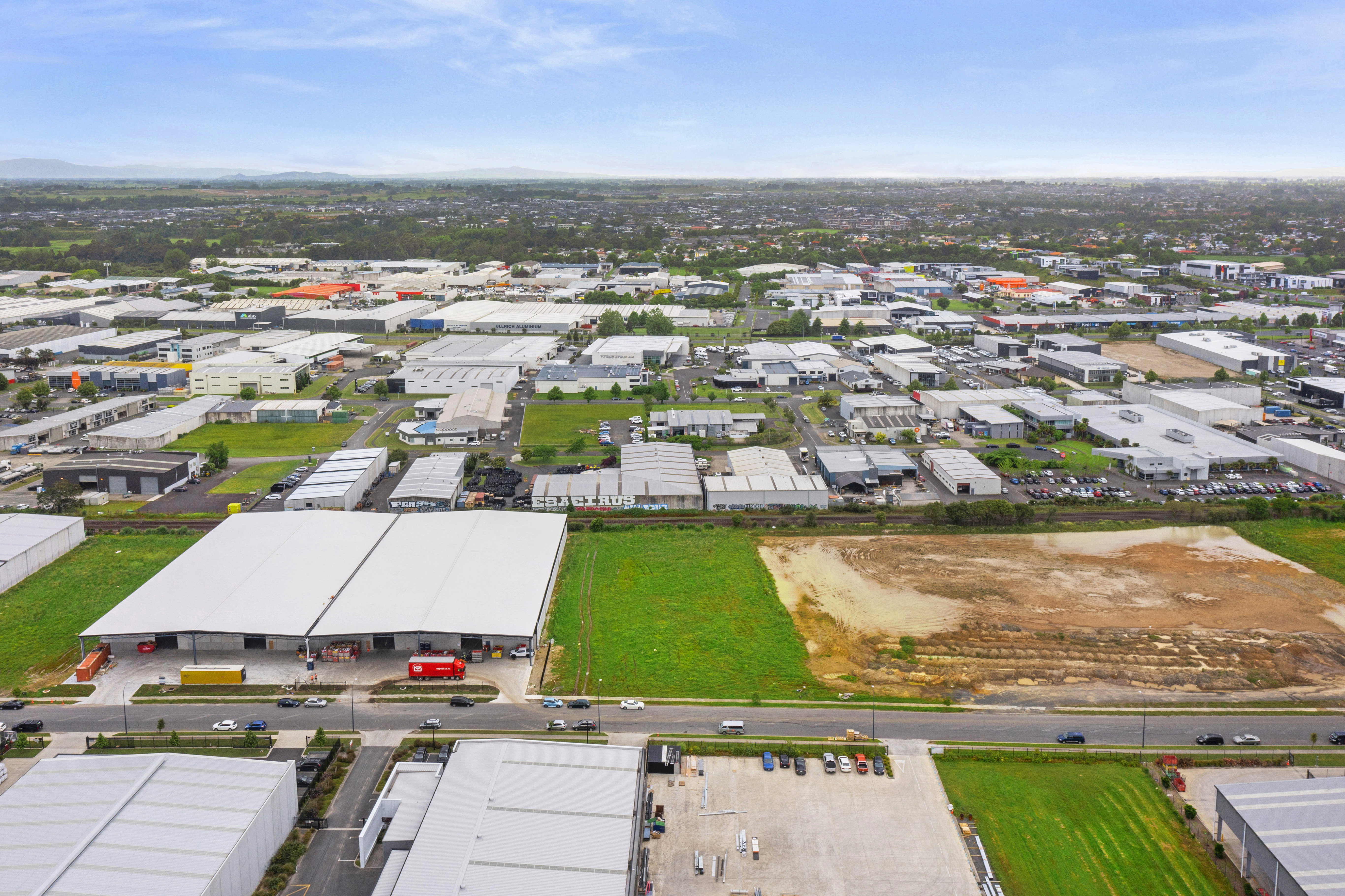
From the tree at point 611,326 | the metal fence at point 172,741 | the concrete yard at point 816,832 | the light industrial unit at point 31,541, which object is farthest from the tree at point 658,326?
the concrete yard at point 816,832

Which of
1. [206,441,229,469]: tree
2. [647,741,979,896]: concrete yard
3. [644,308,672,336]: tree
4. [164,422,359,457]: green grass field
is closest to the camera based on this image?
[647,741,979,896]: concrete yard

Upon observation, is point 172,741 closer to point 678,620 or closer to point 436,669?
point 436,669

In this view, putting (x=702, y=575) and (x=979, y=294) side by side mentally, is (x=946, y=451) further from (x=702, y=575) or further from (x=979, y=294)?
(x=979, y=294)

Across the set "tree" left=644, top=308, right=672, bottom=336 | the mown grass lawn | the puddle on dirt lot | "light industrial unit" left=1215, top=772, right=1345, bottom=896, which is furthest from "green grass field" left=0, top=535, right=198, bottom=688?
"tree" left=644, top=308, right=672, bottom=336

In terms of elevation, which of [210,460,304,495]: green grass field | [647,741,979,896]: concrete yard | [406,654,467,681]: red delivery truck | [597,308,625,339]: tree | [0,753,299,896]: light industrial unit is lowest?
[647,741,979,896]: concrete yard

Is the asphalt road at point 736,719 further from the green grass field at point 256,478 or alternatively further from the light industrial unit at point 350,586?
the green grass field at point 256,478

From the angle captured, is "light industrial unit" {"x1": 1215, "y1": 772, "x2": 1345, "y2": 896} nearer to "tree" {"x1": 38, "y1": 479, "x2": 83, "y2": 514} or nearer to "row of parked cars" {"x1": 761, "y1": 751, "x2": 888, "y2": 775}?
"row of parked cars" {"x1": 761, "y1": 751, "x2": 888, "y2": 775}
